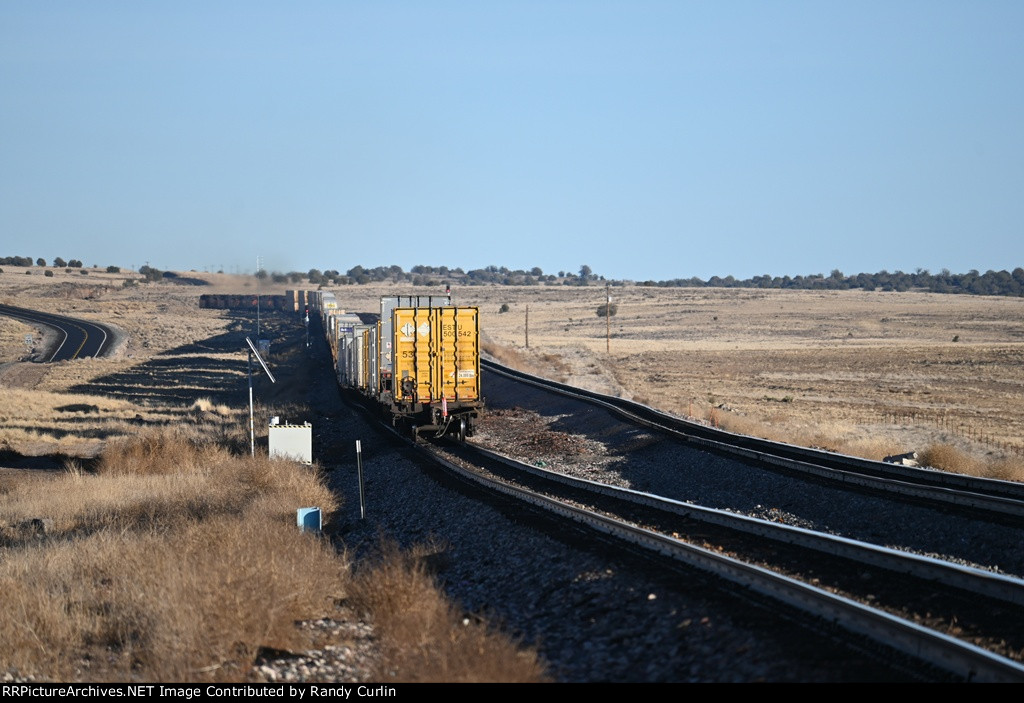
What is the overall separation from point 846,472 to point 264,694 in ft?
38.6

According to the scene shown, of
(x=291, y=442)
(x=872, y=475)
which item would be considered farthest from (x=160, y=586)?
(x=291, y=442)

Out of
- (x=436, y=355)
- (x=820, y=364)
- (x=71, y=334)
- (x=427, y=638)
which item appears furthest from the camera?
(x=71, y=334)

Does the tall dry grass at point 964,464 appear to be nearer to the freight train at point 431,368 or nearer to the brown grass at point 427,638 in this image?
the freight train at point 431,368

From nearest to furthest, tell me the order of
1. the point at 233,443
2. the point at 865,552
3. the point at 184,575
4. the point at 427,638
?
the point at 427,638
the point at 184,575
the point at 865,552
the point at 233,443

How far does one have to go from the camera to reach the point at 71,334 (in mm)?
86500

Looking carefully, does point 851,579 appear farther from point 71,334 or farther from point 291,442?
point 71,334

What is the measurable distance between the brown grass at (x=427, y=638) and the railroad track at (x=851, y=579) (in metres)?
2.45

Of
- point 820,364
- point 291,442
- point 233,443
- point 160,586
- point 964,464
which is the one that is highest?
point 160,586

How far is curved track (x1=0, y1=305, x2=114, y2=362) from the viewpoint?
73769mm

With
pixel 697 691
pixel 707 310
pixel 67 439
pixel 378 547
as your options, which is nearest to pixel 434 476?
pixel 378 547

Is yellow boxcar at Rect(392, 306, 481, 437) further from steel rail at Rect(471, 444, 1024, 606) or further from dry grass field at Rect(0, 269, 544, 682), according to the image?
steel rail at Rect(471, 444, 1024, 606)

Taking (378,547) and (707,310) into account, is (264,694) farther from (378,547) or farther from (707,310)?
(707,310)

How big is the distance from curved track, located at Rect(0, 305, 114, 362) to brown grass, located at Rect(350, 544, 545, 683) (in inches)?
2638

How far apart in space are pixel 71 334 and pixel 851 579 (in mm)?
87789
